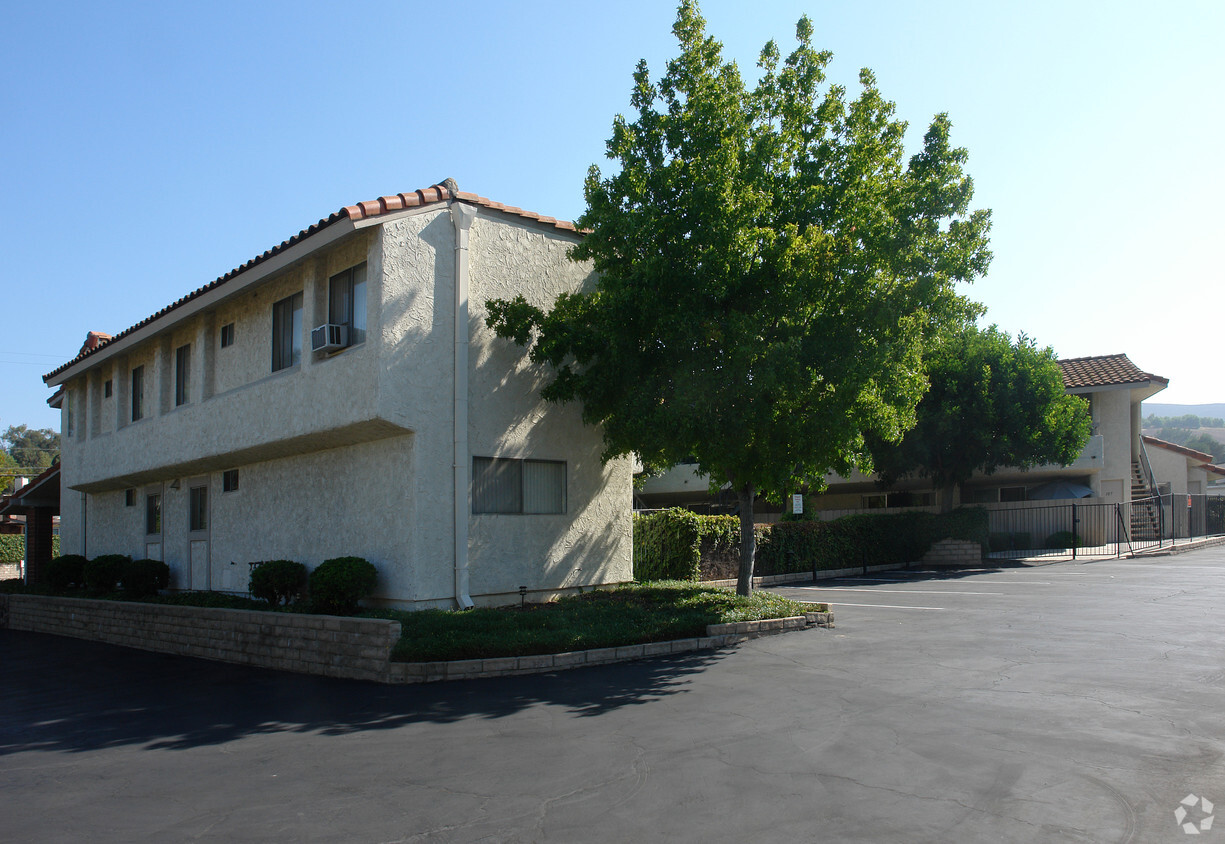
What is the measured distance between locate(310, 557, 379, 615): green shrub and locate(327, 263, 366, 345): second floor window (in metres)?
3.57

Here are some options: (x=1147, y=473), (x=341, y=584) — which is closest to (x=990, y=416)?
(x=1147, y=473)

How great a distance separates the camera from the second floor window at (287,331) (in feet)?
53.5

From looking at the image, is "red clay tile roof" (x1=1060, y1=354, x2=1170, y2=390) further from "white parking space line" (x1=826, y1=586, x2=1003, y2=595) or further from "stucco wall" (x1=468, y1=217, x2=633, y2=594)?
"stucco wall" (x1=468, y1=217, x2=633, y2=594)

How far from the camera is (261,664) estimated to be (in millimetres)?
13211

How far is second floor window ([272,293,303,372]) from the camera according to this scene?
1631cm

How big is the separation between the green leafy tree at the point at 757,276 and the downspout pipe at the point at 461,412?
0.71 m

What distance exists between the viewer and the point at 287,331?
16594mm

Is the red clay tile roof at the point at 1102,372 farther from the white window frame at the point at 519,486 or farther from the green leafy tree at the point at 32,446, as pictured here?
the green leafy tree at the point at 32,446

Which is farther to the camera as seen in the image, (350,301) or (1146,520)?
(1146,520)

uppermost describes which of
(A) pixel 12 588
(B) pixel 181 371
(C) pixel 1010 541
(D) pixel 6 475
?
(B) pixel 181 371

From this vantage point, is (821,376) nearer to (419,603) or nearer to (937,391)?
(419,603)

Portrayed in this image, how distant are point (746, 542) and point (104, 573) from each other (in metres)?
14.8

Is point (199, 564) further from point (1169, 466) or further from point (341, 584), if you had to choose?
point (1169, 466)

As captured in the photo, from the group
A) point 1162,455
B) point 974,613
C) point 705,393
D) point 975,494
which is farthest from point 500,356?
point 1162,455
